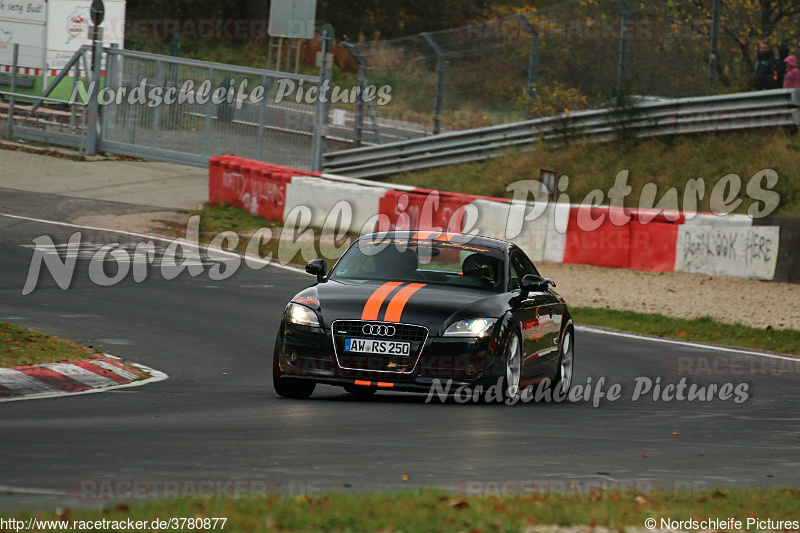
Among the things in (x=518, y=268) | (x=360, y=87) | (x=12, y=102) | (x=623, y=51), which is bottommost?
(x=518, y=268)

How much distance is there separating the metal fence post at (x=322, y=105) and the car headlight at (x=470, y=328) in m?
17.8

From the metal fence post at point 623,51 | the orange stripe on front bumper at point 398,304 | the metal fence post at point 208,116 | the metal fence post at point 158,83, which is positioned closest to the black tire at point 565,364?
the orange stripe on front bumper at point 398,304

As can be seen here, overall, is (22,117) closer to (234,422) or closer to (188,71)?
(188,71)

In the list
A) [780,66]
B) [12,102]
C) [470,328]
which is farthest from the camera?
[12,102]

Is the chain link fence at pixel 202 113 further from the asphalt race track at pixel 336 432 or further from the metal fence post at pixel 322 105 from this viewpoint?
the asphalt race track at pixel 336 432

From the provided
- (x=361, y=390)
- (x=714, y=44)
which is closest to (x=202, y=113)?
(x=714, y=44)

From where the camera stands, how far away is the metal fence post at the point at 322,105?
26875 millimetres

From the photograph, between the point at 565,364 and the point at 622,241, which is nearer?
the point at 565,364

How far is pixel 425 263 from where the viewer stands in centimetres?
1075

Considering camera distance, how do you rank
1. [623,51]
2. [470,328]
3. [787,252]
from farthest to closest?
[623,51], [787,252], [470,328]

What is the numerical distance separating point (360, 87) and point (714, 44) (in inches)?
317

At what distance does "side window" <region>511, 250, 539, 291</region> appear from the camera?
36.3 feet

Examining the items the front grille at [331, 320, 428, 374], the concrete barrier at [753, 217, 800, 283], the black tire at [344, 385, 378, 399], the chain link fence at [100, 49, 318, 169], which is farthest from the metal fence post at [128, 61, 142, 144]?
the front grille at [331, 320, 428, 374]

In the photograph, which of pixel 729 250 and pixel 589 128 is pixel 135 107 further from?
pixel 729 250
